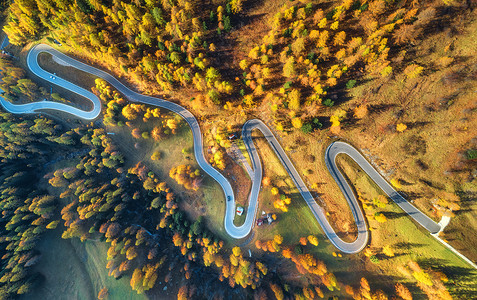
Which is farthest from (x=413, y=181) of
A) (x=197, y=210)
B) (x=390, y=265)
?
(x=197, y=210)

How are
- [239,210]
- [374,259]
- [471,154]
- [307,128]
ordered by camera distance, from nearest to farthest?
[471,154]
[374,259]
[307,128]
[239,210]

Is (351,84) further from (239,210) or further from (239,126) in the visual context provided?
(239,210)

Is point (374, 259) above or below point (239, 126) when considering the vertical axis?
below

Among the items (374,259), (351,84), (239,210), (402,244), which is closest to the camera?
(351,84)

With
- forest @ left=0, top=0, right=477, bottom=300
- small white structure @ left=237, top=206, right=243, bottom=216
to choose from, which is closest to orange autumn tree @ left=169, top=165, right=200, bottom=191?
forest @ left=0, top=0, right=477, bottom=300

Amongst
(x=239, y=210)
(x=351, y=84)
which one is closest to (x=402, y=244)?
(x=239, y=210)

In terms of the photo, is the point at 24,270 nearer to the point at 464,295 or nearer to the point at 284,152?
the point at 284,152
